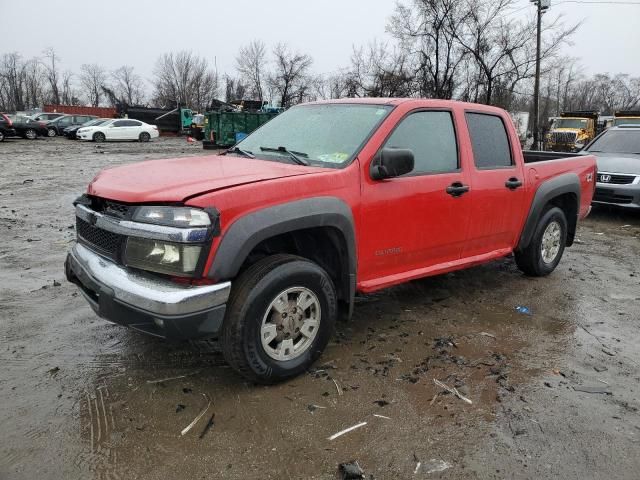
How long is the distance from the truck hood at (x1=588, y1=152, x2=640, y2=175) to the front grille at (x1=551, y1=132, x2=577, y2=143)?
16.2 metres

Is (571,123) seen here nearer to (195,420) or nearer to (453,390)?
(453,390)

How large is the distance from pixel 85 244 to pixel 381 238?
80.2 inches

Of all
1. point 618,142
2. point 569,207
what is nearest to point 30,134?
point 618,142

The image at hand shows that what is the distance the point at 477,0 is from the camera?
30422 mm

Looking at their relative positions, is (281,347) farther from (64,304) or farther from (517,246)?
(517,246)

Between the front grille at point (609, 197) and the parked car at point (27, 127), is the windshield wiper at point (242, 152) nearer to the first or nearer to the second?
the front grille at point (609, 197)

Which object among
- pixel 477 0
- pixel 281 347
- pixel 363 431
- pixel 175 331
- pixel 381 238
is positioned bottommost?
pixel 363 431

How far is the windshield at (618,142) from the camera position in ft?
33.1

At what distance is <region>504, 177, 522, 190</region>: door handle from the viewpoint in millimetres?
4649

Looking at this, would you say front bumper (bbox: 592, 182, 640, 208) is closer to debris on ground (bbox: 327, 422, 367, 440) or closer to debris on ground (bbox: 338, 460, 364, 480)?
debris on ground (bbox: 327, 422, 367, 440)

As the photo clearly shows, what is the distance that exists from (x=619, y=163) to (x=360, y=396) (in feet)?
27.8

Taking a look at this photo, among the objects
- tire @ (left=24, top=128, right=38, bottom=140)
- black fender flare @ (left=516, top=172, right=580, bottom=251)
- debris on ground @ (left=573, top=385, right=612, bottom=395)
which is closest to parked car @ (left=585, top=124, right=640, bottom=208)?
black fender flare @ (left=516, top=172, right=580, bottom=251)

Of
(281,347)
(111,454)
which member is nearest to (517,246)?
(281,347)

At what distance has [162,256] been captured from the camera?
2.82 metres
